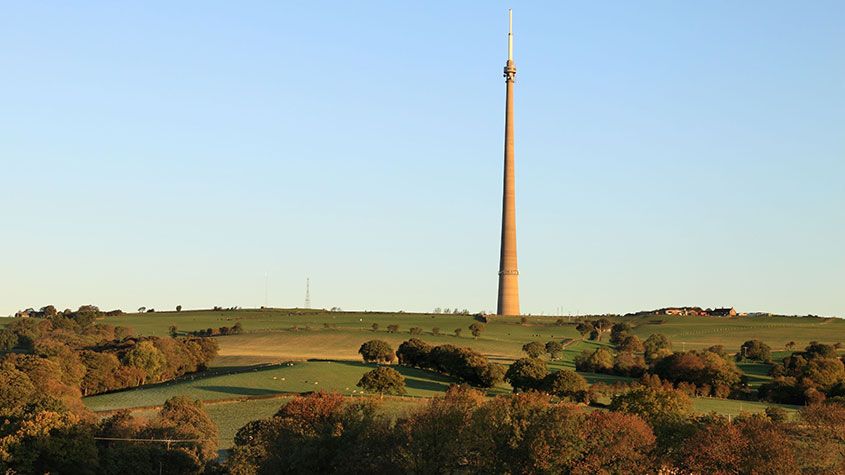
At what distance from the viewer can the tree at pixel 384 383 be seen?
126537 mm

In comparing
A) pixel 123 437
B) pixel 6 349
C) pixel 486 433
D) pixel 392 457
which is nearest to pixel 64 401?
pixel 123 437

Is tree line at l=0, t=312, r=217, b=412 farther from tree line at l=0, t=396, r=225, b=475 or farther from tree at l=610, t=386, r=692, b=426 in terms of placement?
tree at l=610, t=386, r=692, b=426

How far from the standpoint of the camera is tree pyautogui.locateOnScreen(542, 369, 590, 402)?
128m

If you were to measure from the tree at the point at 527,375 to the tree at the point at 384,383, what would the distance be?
15.0 m

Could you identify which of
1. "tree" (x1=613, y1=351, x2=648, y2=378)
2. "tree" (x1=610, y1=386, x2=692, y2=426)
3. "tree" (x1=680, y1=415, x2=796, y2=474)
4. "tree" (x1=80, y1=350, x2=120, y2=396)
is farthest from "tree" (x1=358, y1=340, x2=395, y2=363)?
"tree" (x1=680, y1=415, x2=796, y2=474)

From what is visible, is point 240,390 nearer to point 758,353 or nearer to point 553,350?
point 553,350

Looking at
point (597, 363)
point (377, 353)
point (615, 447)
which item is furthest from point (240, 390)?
point (597, 363)

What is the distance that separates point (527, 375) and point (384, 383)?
59.4 feet

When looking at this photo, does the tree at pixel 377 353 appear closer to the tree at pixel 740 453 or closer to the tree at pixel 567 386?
the tree at pixel 567 386

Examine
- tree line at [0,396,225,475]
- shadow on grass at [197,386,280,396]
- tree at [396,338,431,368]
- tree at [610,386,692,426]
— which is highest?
tree at [396,338,431,368]

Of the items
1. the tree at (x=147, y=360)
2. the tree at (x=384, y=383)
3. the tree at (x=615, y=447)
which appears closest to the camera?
the tree at (x=615, y=447)

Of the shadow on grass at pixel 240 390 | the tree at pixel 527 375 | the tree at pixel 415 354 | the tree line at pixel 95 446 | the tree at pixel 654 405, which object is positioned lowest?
the tree line at pixel 95 446

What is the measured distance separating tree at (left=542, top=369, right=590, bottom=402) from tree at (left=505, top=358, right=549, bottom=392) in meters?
1.67

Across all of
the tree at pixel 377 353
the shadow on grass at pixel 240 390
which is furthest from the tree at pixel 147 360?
the tree at pixel 377 353
